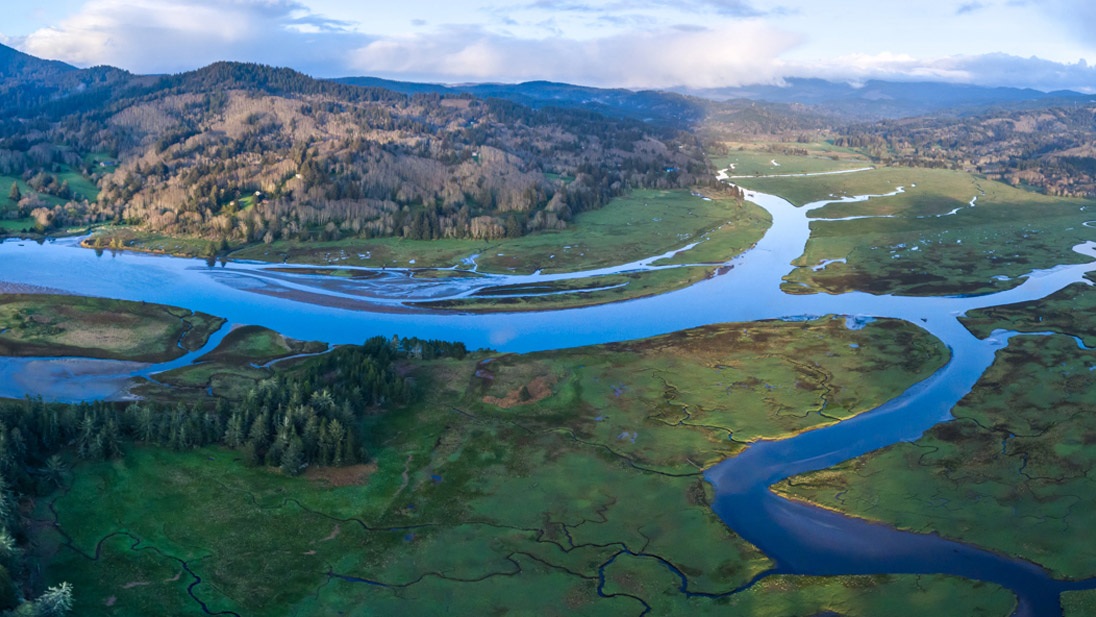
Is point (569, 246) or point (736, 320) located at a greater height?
point (569, 246)

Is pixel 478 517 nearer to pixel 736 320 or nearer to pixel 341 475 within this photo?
pixel 341 475

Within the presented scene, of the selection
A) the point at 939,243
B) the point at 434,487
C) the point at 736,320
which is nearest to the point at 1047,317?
the point at 736,320

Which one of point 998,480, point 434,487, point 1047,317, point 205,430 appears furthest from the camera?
point 1047,317

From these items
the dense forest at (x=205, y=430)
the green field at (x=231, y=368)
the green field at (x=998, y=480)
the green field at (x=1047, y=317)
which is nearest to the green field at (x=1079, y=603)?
the green field at (x=998, y=480)

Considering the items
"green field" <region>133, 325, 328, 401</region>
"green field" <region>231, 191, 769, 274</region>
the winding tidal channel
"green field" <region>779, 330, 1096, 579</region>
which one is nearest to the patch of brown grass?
"green field" <region>133, 325, 328, 401</region>

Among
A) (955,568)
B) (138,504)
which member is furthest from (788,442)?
(138,504)

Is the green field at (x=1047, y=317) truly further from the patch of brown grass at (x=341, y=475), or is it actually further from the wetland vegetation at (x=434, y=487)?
the patch of brown grass at (x=341, y=475)
